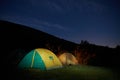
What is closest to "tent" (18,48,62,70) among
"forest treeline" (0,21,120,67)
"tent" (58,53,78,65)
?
"forest treeline" (0,21,120,67)

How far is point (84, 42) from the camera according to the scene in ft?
142

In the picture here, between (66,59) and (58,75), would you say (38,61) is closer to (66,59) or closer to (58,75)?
(58,75)

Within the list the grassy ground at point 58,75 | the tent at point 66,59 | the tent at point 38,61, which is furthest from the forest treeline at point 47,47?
the grassy ground at point 58,75

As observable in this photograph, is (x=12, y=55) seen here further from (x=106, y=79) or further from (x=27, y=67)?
(x=106, y=79)

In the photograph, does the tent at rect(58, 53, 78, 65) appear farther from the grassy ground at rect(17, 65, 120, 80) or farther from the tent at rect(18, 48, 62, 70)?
the grassy ground at rect(17, 65, 120, 80)

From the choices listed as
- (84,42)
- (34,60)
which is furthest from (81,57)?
(84,42)

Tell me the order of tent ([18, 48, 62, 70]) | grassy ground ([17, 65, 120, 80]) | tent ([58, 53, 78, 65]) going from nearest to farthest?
grassy ground ([17, 65, 120, 80])
tent ([18, 48, 62, 70])
tent ([58, 53, 78, 65])

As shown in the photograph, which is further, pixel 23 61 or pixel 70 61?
pixel 70 61

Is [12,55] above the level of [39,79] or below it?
above

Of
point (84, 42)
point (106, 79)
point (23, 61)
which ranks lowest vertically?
point (106, 79)

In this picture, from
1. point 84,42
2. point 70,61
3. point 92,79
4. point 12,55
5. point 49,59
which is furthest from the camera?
point 84,42

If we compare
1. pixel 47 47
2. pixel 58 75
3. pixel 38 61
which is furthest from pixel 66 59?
pixel 47 47

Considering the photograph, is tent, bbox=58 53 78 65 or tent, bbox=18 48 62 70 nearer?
tent, bbox=18 48 62 70

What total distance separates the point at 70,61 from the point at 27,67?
24.3 feet
